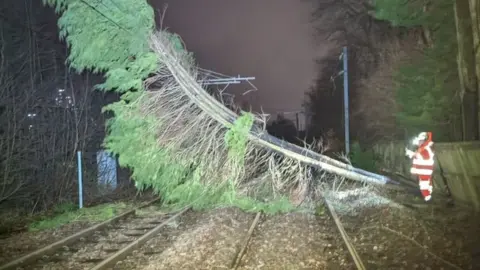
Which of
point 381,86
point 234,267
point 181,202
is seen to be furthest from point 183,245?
point 381,86

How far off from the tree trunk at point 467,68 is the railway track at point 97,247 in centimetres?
1056

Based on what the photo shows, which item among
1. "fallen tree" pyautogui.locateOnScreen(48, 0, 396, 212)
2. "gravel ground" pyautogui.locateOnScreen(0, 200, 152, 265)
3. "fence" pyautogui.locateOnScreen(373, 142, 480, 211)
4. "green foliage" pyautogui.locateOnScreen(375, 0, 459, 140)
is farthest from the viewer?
"green foliage" pyautogui.locateOnScreen(375, 0, 459, 140)

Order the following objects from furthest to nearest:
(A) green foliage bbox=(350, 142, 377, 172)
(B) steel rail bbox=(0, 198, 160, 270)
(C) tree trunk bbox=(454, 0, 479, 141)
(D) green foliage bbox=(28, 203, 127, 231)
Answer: (A) green foliage bbox=(350, 142, 377, 172) → (C) tree trunk bbox=(454, 0, 479, 141) → (D) green foliage bbox=(28, 203, 127, 231) → (B) steel rail bbox=(0, 198, 160, 270)

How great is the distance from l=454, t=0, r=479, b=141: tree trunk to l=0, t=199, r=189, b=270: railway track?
1056cm

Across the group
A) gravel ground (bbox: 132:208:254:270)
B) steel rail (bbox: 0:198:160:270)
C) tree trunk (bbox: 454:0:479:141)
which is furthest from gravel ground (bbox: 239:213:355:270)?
tree trunk (bbox: 454:0:479:141)

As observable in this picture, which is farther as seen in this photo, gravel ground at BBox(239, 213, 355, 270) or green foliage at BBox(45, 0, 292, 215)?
green foliage at BBox(45, 0, 292, 215)

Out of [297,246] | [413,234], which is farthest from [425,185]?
[297,246]

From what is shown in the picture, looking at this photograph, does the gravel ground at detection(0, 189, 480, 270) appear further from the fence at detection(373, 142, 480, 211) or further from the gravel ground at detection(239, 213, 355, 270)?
the fence at detection(373, 142, 480, 211)

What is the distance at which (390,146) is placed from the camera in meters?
26.4

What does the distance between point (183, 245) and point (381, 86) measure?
21254mm

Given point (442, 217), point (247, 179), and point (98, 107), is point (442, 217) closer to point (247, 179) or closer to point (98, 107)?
point (247, 179)

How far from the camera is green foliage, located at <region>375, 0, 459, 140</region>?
1789 centimetres

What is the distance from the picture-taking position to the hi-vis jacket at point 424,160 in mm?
12250

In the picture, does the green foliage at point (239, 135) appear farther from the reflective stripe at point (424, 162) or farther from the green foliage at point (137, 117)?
the reflective stripe at point (424, 162)
